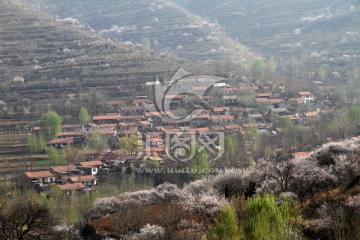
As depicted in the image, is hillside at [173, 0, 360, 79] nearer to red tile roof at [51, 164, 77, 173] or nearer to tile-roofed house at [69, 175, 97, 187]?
red tile roof at [51, 164, 77, 173]

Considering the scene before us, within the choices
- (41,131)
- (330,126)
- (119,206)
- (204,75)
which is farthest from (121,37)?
(119,206)

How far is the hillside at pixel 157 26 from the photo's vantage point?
11744cm

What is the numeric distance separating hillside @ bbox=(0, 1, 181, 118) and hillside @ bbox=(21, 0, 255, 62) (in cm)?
2659

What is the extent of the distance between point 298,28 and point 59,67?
71034 mm

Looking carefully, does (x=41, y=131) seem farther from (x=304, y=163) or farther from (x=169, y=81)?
(x=304, y=163)

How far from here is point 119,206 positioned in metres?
31.1

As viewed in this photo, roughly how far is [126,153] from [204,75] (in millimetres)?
29108

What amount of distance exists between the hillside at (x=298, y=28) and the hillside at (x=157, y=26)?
9456mm

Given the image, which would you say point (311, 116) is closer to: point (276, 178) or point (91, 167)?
point (91, 167)

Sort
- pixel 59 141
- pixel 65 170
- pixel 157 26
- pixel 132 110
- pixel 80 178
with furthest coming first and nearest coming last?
pixel 157 26
pixel 132 110
pixel 59 141
pixel 65 170
pixel 80 178

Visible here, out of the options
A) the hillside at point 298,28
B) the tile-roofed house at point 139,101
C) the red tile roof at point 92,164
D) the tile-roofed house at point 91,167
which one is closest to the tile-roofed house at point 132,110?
the tile-roofed house at point 139,101

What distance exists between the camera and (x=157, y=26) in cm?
13850

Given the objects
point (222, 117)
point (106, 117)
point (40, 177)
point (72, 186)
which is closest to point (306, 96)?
point (222, 117)

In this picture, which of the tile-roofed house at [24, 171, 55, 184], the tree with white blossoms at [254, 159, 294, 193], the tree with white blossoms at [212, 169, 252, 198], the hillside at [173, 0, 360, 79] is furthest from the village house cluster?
the hillside at [173, 0, 360, 79]
